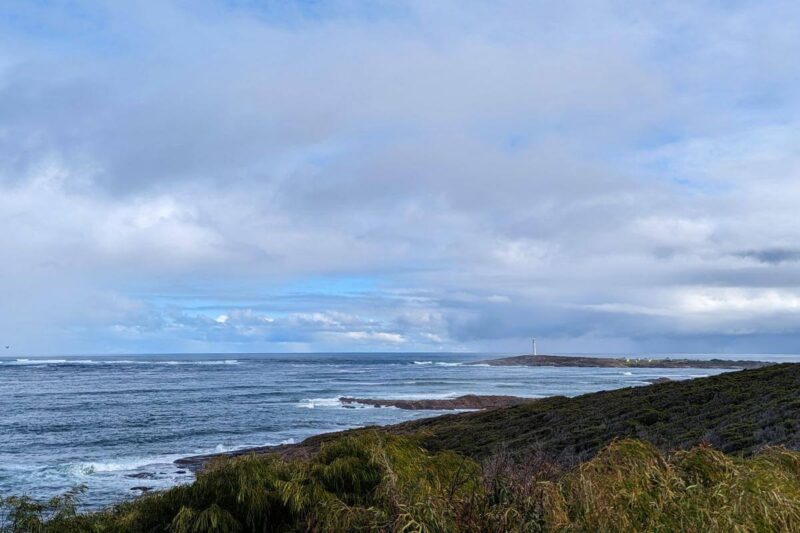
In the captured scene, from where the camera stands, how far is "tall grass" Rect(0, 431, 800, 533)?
5.21 metres

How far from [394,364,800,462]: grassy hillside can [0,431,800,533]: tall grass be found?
35.5 feet

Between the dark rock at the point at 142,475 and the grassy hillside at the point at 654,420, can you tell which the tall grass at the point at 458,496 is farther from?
the dark rock at the point at 142,475

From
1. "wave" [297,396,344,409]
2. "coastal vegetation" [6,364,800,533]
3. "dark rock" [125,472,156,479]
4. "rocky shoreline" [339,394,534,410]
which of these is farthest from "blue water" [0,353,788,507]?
"coastal vegetation" [6,364,800,533]

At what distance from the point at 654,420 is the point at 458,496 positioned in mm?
24952

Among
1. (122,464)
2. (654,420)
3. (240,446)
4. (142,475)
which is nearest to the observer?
(654,420)

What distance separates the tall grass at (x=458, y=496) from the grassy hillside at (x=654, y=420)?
35.5 feet

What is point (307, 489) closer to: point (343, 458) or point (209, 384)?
point (343, 458)

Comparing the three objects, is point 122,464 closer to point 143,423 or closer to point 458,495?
point 143,423

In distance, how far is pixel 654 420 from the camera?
92.7 ft

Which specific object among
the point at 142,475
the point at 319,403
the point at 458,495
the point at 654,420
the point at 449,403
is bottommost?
the point at 319,403

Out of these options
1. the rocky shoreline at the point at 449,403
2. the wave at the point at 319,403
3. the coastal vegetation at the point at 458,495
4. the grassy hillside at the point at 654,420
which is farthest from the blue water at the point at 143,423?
the grassy hillside at the point at 654,420

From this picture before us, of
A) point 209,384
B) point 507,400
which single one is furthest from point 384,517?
point 209,384

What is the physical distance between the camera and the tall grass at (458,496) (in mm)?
5211

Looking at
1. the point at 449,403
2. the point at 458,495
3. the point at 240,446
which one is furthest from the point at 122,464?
the point at 449,403
